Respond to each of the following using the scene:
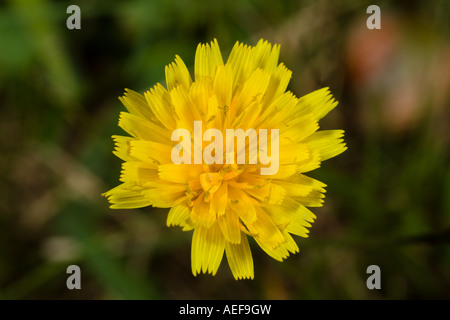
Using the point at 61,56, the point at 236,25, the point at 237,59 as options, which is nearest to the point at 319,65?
the point at 236,25

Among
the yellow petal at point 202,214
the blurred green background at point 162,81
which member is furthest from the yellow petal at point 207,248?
the blurred green background at point 162,81

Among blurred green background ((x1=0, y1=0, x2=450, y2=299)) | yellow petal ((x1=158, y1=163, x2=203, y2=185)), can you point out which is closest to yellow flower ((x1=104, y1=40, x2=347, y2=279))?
yellow petal ((x1=158, y1=163, x2=203, y2=185))

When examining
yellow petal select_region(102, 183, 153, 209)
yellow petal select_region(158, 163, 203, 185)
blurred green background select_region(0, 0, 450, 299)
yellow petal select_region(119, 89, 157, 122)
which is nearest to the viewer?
yellow petal select_region(158, 163, 203, 185)

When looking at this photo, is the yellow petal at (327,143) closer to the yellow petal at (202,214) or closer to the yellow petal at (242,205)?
the yellow petal at (242,205)

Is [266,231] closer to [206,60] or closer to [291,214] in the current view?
[291,214]

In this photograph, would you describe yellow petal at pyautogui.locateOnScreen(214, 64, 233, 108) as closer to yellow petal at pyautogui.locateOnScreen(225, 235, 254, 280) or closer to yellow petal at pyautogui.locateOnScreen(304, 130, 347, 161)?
yellow petal at pyautogui.locateOnScreen(304, 130, 347, 161)

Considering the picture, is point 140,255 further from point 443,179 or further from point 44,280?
point 443,179

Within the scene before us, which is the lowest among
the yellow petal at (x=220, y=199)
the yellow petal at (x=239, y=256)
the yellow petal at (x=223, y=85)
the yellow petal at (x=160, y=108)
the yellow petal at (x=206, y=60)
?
the yellow petal at (x=239, y=256)
